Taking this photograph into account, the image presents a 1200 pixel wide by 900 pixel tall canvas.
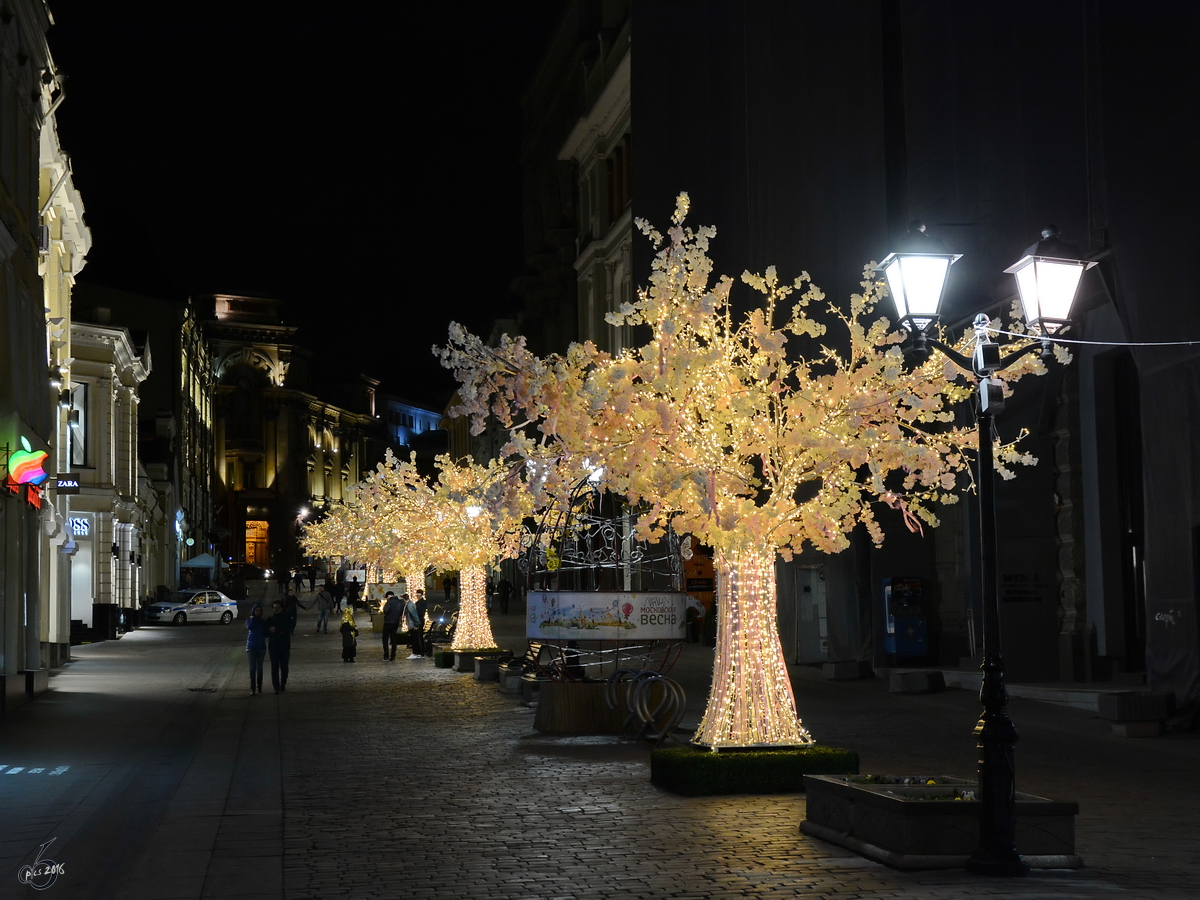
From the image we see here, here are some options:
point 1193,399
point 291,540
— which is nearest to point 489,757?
point 1193,399

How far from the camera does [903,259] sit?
10414 mm

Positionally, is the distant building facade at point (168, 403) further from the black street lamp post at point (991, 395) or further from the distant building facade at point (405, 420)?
the distant building facade at point (405, 420)

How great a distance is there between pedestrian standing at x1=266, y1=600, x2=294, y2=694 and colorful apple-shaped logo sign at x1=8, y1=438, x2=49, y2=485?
462 centimetres

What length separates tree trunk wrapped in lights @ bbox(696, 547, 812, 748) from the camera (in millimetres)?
13406

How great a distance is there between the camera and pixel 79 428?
4541 cm

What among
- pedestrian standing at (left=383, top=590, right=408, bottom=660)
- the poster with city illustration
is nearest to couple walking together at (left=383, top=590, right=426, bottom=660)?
pedestrian standing at (left=383, top=590, right=408, bottom=660)

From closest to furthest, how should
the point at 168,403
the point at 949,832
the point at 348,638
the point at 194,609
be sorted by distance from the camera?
1. the point at 949,832
2. the point at 348,638
3. the point at 194,609
4. the point at 168,403

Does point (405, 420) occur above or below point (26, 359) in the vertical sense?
above

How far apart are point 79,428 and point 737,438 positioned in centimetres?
3643

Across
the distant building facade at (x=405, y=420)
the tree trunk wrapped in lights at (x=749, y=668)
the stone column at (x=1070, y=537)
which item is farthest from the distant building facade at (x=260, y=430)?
the tree trunk wrapped in lights at (x=749, y=668)

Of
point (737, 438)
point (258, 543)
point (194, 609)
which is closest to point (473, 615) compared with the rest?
point (737, 438)

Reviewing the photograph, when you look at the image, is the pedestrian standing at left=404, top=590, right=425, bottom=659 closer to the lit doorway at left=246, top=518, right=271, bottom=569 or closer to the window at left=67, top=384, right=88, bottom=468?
the window at left=67, top=384, right=88, bottom=468

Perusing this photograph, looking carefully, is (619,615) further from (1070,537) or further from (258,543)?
(258,543)

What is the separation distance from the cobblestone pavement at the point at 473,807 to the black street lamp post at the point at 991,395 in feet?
1.21
